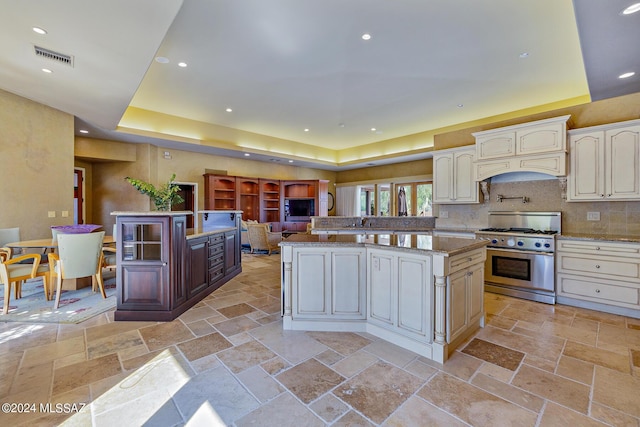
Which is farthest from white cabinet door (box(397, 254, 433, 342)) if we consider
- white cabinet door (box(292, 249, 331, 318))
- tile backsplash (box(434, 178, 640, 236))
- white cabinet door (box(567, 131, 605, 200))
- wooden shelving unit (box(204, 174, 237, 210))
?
wooden shelving unit (box(204, 174, 237, 210))

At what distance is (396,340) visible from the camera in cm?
Result: 254

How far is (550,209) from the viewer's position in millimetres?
4254

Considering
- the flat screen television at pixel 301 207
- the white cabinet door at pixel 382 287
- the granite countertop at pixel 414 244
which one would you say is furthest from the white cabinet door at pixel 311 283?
the flat screen television at pixel 301 207

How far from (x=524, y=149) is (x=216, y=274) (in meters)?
5.11

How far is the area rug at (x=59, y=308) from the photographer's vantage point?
10.2ft

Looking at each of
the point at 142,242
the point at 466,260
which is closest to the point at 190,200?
the point at 142,242

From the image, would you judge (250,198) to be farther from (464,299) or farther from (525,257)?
(464,299)

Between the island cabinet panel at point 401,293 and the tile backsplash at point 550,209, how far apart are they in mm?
3308

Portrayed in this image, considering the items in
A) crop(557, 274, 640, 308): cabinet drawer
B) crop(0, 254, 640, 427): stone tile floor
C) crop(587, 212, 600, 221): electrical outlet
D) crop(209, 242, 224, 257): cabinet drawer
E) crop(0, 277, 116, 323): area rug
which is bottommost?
crop(0, 254, 640, 427): stone tile floor

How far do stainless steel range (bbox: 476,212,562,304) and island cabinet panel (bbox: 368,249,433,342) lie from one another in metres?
2.50

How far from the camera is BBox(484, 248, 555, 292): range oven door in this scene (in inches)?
148

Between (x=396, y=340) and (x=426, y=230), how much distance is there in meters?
2.93

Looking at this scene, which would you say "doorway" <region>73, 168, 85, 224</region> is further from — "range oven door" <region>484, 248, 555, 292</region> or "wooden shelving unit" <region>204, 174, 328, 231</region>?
"range oven door" <region>484, 248, 555, 292</region>

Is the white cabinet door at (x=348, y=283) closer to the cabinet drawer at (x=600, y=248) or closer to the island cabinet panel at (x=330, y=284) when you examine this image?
the island cabinet panel at (x=330, y=284)
